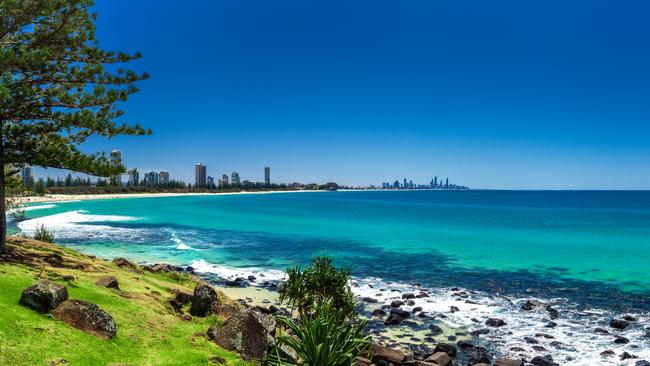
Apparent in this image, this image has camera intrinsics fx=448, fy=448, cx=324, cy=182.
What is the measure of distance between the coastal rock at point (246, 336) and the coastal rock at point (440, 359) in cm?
699

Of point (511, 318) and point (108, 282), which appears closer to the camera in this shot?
point (108, 282)

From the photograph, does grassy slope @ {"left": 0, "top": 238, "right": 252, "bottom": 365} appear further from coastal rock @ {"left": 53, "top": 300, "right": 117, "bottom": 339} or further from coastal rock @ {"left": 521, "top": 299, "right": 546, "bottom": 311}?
coastal rock @ {"left": 521, "top": 299, "right": 546, "bottom": 311}

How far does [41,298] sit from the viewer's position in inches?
484

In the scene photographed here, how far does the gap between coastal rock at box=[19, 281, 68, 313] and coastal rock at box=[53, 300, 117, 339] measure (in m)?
0.24

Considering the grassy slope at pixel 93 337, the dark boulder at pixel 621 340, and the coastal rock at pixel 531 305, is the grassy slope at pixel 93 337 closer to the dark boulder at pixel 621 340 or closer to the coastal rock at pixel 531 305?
the dark boulder at pixel 621 340

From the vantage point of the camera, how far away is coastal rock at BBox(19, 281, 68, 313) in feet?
40.0

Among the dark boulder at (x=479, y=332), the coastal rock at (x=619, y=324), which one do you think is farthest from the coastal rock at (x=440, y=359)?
the coastal rock at (x=619, y=324)

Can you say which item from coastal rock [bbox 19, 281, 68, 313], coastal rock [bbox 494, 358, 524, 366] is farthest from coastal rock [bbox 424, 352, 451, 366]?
coastal rock [bbox 19, 281, 68, 313]

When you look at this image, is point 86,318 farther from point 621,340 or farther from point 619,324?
point 619,324

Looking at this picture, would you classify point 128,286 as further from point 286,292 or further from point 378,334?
point 378,334

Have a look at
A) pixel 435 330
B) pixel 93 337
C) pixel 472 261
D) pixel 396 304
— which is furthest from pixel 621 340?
pixel 472 261

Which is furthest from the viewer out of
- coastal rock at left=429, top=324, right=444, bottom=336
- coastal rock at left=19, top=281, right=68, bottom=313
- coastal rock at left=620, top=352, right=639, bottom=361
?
coastal rock at left=429, top=324, right=444, bottom=336

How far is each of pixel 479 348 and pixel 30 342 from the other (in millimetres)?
16953

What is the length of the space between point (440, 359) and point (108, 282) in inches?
535
